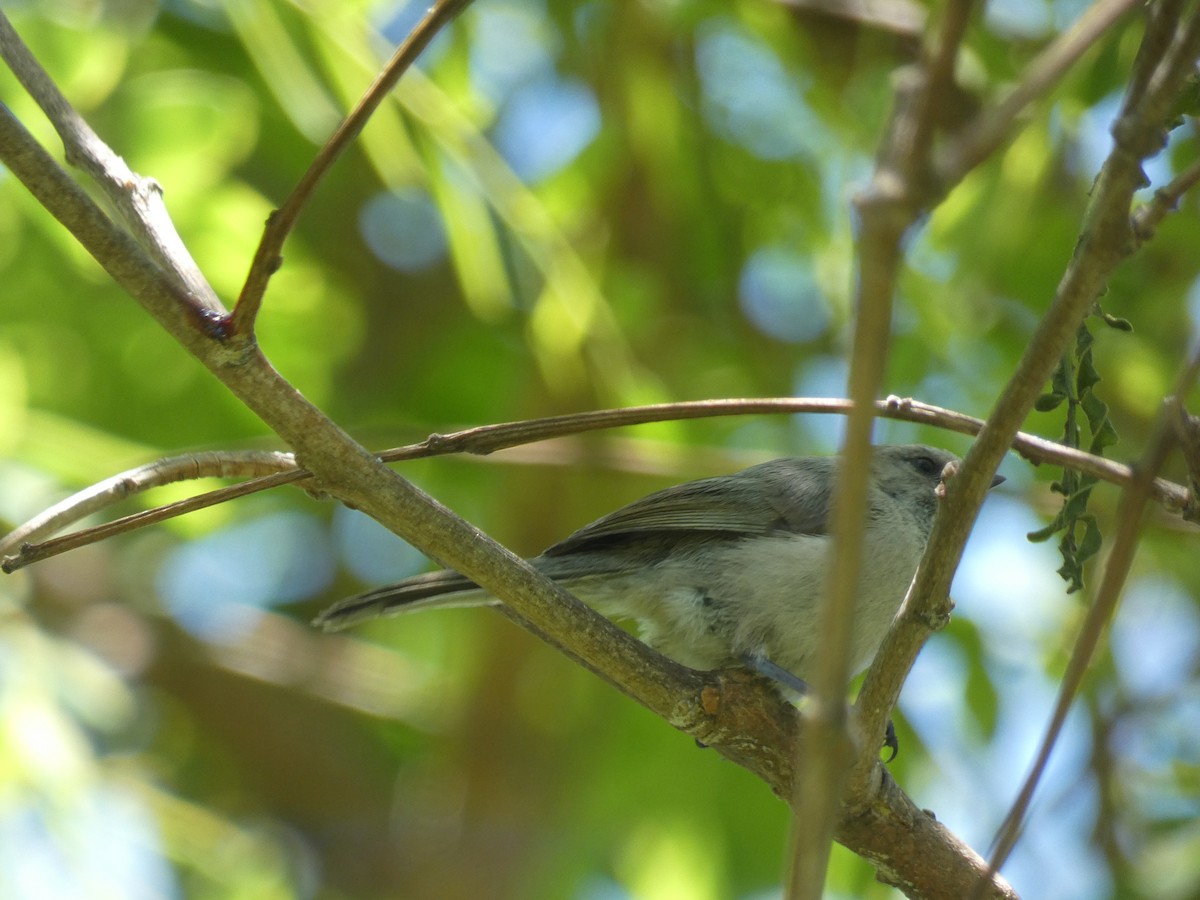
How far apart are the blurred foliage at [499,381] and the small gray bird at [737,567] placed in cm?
31

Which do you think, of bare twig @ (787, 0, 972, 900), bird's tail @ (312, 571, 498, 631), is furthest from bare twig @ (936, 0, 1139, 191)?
bird's tail @ (312, 571, 498, 631)

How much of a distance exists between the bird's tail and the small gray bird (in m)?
0.58

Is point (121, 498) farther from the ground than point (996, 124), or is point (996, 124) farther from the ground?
point (121, 498)

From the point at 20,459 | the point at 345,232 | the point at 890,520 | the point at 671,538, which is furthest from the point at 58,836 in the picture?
the point at 345,232

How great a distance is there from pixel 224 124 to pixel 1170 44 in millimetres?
2764

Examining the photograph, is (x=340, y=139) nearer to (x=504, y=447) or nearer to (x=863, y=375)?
(x=504, y=447)

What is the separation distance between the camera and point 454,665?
219 inches

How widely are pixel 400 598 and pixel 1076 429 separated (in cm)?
165

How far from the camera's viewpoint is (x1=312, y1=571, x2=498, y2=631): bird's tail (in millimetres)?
2928

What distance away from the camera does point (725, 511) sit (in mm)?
3607

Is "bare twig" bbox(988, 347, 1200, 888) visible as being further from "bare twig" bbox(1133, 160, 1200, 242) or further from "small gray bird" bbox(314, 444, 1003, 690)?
"small gray bird" bbox(314, 444, 1003, 690)

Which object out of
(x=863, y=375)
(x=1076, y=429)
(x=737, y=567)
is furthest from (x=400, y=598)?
(x=863, y=375)

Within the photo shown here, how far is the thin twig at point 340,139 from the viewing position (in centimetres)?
145

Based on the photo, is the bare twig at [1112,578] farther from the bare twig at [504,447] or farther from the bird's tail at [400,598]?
the bird's tail at [400,598]
